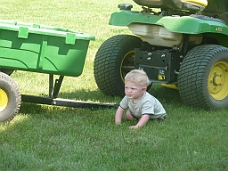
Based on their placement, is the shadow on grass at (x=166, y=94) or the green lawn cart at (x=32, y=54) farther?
the shadow on grass at (x=166, y=94)

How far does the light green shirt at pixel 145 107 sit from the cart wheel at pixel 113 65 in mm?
881

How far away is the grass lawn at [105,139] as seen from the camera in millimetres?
4062

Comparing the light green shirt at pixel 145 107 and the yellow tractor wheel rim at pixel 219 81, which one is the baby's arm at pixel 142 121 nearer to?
the light green shirt at pixel 145 107

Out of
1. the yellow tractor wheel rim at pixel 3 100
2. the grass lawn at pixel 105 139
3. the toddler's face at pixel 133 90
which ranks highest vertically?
the toddler's face at pixel 133 90

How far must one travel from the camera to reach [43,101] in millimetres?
5336

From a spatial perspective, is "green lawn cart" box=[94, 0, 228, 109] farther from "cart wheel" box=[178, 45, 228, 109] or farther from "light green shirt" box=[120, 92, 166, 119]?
"light green shirt" box=[120, 92, 166, 119]

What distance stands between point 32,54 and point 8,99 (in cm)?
41

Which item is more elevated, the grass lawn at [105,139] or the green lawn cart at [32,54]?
the green lawn cart at [32,54]

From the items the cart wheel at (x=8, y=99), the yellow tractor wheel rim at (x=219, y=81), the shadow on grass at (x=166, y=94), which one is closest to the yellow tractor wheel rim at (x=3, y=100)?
the cart wheel at (x=8, y=99)

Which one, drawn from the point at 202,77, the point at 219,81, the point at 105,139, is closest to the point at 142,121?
the point at 105,139

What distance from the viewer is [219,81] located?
590 centimetres

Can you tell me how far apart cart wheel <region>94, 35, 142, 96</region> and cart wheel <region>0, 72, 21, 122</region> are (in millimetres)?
1358

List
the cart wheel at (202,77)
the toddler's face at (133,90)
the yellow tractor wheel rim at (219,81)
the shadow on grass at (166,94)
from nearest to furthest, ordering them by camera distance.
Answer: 1. the toddler's face at (133,90)
2. the cart wheel at (202,77)
3. the yellow tractor wheel rim at (219,81)
4. the shadow on grass at (166,94)

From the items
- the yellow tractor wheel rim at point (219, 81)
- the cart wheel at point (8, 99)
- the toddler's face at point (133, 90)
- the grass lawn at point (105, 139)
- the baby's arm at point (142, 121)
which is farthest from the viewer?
the yellow tractor wheel rim at point (219, 81)
